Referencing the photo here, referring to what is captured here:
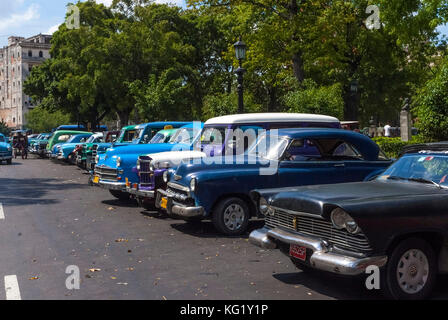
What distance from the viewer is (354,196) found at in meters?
5.94

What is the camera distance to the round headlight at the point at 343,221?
18.2 feet

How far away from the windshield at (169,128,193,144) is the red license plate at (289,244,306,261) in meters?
8.56

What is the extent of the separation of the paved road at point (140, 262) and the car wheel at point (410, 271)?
1.36ft

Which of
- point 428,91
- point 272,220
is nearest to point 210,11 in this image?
point 428,91


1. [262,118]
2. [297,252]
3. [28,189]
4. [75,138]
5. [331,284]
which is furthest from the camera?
[75,138]

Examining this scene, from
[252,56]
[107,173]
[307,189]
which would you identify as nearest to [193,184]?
[307,189]

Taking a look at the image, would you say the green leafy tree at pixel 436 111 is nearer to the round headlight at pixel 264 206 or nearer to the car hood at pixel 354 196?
the car hood at pixel 354 196

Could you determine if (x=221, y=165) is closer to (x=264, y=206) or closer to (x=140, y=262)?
(x=140, y=262)

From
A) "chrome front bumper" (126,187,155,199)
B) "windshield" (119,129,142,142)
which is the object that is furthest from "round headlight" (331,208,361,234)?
"windshield" (119,129,142,142)

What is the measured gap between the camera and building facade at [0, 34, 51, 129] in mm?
123500

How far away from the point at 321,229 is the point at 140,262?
2927 mm

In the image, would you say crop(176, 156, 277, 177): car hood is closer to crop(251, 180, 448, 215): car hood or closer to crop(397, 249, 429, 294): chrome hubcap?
crop(251, 180, 448, 215): car hood

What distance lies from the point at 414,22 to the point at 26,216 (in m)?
18.5

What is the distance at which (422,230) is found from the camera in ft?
18.6
